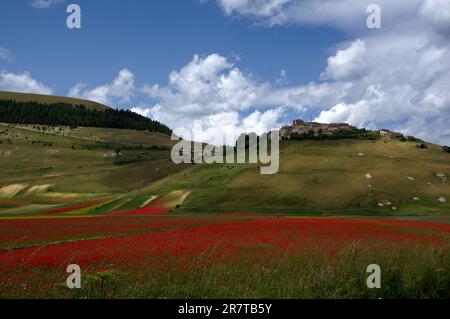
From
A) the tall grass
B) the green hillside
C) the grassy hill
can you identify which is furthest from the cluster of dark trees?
the tall grass

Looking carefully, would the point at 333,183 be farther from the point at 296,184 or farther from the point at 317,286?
the point at 317,286

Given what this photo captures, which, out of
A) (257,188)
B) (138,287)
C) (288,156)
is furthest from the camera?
(288,156)

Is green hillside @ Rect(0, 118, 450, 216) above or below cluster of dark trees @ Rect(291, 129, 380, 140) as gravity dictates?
below

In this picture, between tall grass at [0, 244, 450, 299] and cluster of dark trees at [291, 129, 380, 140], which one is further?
cluster of dark trees at [291, 129, 380, 140]

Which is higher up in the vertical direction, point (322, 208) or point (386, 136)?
point (386, 136)

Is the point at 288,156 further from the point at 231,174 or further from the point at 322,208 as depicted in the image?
the point at 322,208

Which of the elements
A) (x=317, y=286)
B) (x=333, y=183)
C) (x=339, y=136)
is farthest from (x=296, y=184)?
(x=317, y=286)

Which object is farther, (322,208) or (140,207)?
(140,207)

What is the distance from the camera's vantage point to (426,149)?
12194cm

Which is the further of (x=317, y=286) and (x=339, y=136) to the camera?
(x=339, y=136)

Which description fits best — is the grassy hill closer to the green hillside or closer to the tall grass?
the green hillside
